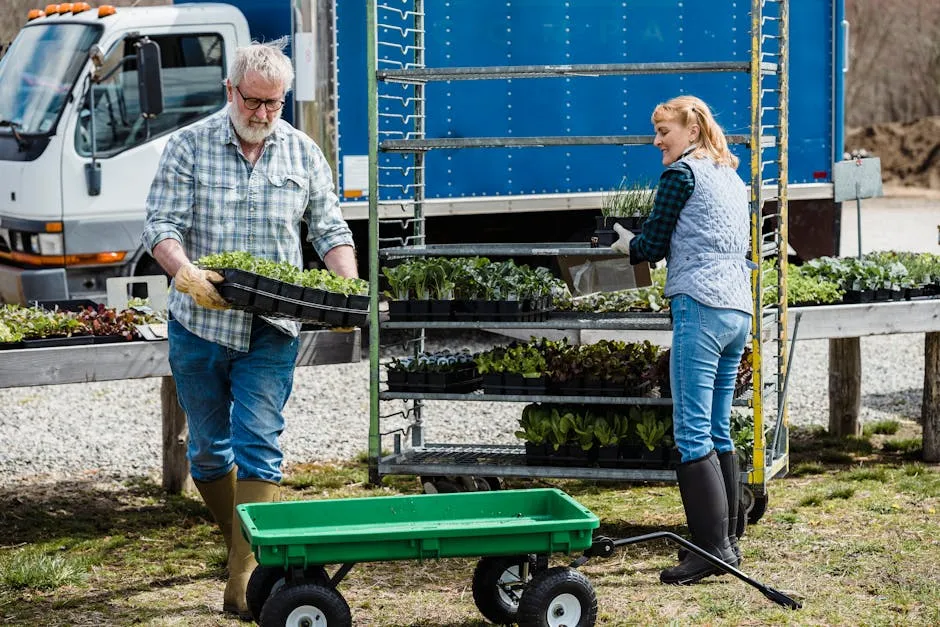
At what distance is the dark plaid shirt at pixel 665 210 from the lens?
4.81 metres

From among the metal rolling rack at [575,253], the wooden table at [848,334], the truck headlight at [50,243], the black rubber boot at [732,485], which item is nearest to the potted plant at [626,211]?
the metal rolling rack at [575,253]

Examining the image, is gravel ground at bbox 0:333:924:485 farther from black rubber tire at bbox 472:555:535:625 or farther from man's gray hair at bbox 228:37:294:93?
man's gray hair at bbox 228:37:294:93

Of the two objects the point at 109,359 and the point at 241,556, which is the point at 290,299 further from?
the point at 109,359

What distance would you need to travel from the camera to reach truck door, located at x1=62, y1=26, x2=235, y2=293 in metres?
9.38

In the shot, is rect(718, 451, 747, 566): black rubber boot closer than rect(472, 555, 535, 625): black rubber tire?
No

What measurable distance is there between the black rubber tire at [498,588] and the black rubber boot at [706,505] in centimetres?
76

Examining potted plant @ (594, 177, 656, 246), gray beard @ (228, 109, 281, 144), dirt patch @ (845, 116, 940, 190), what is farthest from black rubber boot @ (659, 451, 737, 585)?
dirt patch @ (845, 116, 940, 190)

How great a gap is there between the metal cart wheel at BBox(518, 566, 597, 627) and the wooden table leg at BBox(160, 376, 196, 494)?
9.55ft

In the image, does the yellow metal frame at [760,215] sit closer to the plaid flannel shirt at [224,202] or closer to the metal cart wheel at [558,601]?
the metal cart wheel at [558,601]

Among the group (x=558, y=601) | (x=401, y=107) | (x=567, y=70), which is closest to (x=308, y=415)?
(x=401, y=107)

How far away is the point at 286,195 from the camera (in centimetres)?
463

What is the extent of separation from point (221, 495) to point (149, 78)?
4965mm

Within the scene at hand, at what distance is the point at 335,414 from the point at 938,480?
153 inches

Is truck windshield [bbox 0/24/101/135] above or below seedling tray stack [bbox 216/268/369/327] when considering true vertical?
above
